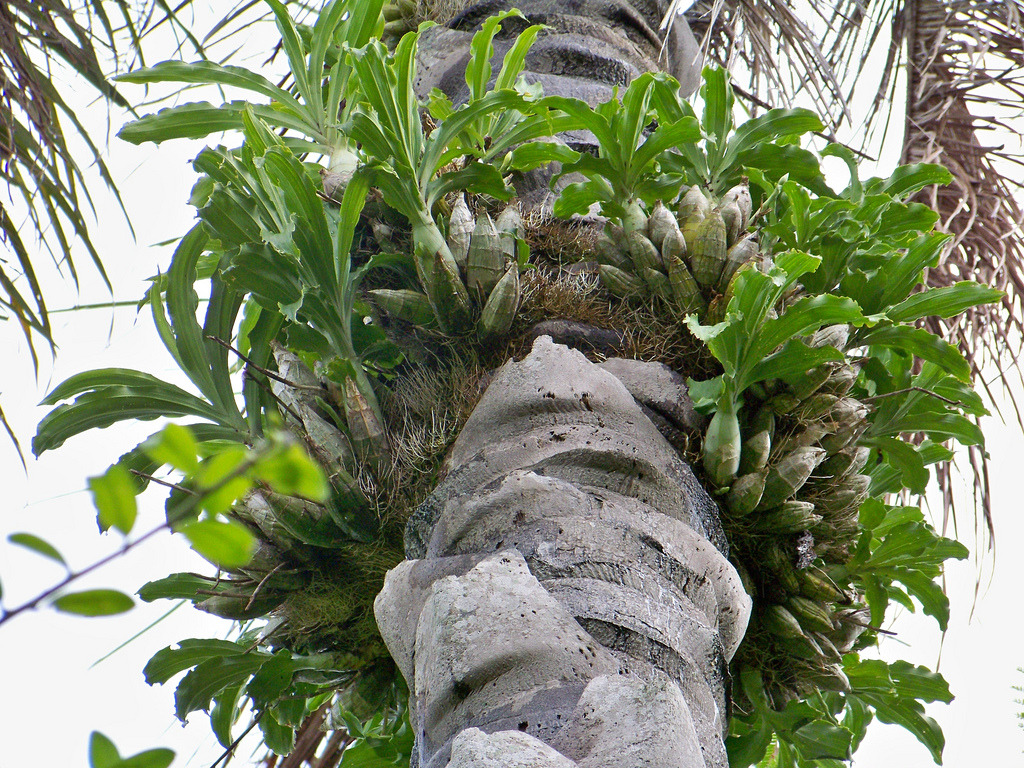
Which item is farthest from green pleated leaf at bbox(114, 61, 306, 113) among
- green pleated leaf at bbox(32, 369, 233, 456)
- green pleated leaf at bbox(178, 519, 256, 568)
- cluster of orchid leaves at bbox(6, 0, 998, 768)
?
green pleated leaf at bbox(178, 519, 256, 568)

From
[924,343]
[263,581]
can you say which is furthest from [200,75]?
[924,343]

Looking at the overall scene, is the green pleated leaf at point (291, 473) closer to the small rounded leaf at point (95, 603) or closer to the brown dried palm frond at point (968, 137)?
the small rounded leaf at point (95, 603)

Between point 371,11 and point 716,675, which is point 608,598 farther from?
point 371,11

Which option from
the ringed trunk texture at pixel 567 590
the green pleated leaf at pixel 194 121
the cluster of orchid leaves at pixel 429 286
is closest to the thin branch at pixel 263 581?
the cluster of orchid leaves at pixel 429 286

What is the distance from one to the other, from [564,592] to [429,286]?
0.54m

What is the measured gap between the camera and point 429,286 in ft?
4.73

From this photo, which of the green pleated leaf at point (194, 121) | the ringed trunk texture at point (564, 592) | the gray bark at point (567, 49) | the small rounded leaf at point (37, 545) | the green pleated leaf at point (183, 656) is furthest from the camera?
the gray bark at point (567, 49)

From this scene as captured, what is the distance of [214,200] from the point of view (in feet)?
4.91

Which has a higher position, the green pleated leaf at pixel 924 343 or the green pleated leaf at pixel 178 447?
the green pleated leaf at pixel 178 447

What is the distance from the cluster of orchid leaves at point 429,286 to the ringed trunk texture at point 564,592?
0.18m

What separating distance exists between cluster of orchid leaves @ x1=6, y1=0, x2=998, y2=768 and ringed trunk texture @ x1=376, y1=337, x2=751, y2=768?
0.58 feet

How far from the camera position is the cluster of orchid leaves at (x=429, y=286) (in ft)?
4.72

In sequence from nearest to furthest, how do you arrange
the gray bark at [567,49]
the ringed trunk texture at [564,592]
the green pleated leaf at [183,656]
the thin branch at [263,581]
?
the ringed trunk texture at [564,592]
the thin branch at [263,581]
the green pleated leaf at [183,656]
the gray bark at [567,49]

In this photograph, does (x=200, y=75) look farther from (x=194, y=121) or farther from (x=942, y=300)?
(x=942, y=300)
